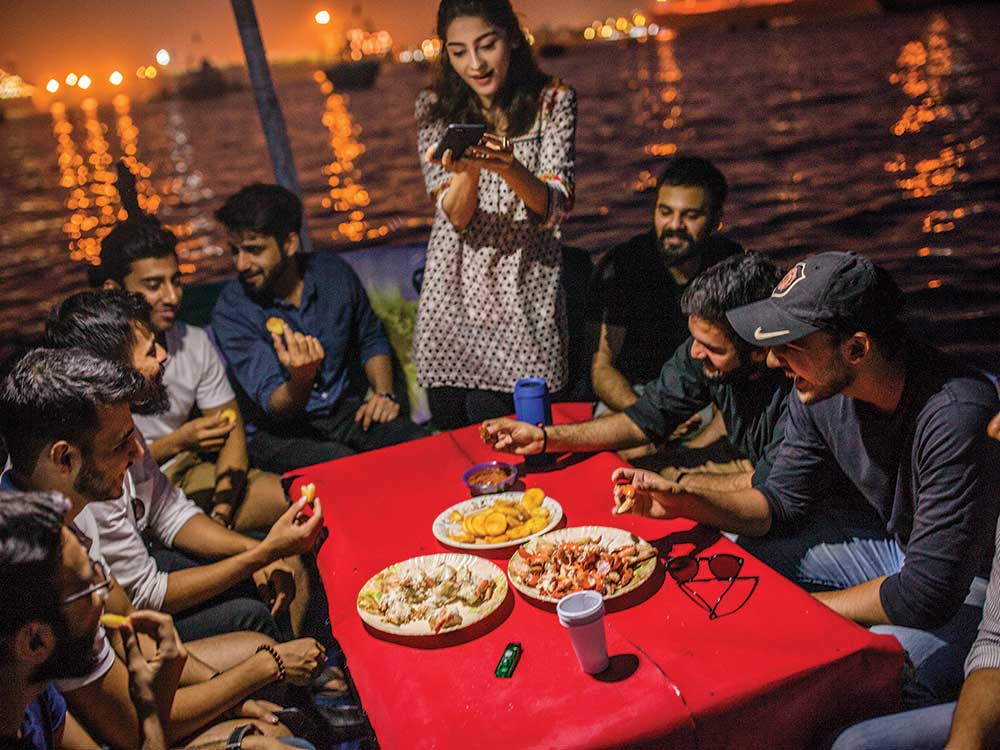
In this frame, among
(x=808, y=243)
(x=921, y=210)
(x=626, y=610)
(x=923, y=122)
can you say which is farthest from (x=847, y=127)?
(x=626, y=610)

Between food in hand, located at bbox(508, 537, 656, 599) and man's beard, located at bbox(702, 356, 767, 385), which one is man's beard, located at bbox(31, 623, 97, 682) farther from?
man's beard, located at bbox(702, 356, 767, 385)

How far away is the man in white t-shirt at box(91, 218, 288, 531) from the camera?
3.48 meters

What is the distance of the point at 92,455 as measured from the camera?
2.12m

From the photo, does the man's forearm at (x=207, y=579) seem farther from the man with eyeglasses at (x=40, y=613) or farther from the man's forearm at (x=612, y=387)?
the man's forearm at (x=612, y=387)

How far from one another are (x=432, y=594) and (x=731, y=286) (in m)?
1.37

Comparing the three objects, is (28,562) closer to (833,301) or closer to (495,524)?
(495,524)

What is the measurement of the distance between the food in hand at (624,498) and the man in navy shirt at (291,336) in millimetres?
1808

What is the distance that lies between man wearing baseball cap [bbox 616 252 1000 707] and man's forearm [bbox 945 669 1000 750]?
0.84ft

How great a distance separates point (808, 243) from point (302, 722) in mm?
13512

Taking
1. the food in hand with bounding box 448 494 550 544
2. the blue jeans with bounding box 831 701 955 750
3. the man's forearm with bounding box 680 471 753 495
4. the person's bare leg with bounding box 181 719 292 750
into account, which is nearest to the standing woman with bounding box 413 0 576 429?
the man's forearm with bounding box 680 471 753 495

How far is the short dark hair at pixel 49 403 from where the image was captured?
80.7 inches

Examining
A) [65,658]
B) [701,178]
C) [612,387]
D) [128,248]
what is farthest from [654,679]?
[128,248]

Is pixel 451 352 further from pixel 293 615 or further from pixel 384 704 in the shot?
pixel 384 704

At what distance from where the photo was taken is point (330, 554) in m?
2.37
